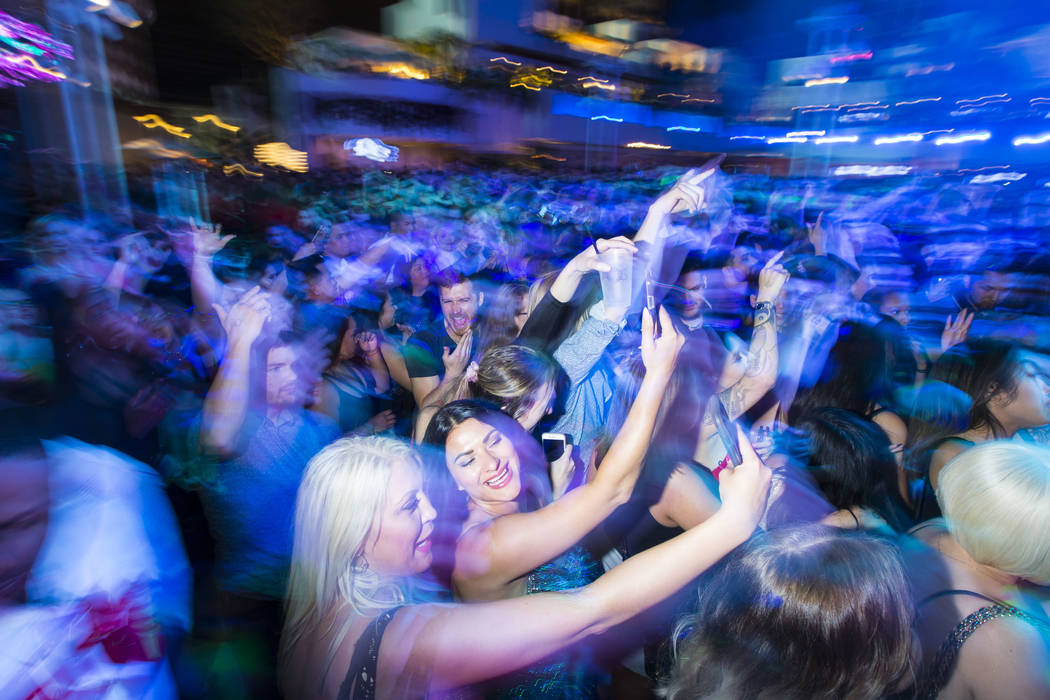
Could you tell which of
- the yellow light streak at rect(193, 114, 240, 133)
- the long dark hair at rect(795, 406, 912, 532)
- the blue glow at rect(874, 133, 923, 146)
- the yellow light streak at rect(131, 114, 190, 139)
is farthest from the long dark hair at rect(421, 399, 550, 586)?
the blue glow at rect(874, 133, 923, 146)

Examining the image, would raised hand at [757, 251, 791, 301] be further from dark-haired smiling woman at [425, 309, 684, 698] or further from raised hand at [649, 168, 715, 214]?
dark-haired smiling woman at [425, 309, 684, 698]

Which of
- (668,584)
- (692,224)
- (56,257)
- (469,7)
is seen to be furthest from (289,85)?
(668,584)

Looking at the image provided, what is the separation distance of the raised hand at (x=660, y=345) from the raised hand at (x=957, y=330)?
2332 mm

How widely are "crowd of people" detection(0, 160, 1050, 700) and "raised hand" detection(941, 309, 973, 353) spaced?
0.13 ft

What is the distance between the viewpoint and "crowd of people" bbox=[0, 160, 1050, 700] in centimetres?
103

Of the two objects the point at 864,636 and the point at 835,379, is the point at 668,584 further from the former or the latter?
the point at 835,379

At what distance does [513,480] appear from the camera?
149cm

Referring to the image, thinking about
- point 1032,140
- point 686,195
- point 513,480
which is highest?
point 1032,140

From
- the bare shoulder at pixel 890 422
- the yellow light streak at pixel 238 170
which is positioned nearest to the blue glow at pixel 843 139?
the yellow light streak at pixel 238 170

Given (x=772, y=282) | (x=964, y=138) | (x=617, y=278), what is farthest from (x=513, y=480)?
(x=964, y=138)

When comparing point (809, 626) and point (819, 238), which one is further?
point (819, 238)

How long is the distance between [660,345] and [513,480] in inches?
21.8

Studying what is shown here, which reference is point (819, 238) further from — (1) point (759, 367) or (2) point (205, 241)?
(2) point (205, 241)

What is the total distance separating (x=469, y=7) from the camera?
759 inches
